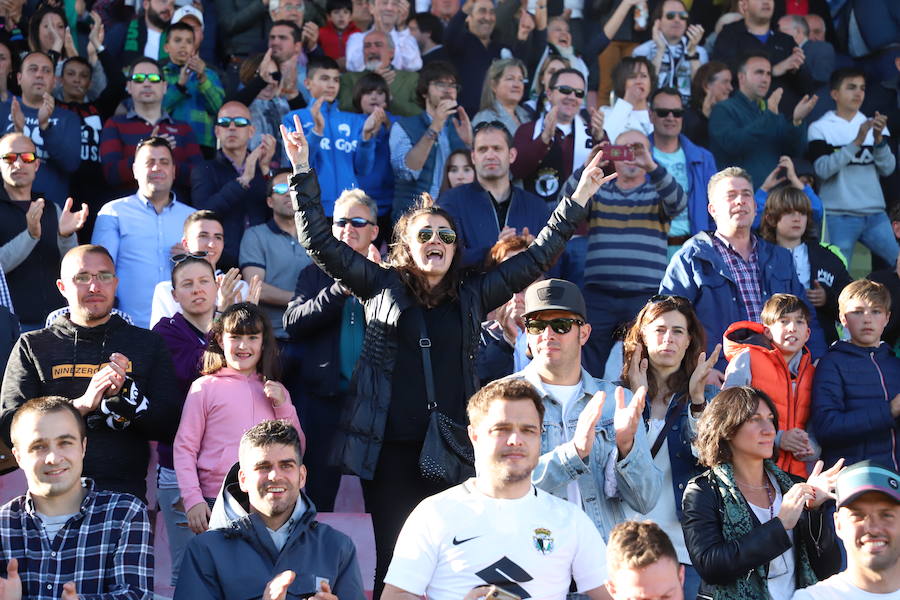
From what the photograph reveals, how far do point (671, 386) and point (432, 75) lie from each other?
4259mm

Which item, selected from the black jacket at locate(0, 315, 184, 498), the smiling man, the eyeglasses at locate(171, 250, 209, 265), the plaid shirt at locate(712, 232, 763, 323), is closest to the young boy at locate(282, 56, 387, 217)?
the eyeglasses at locate(171, 250, 209, 265)

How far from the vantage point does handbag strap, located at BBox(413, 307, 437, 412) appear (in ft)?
17.9

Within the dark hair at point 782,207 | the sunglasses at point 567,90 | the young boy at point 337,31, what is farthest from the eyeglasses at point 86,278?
the young boy at point 337,31

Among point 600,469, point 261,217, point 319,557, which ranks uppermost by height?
point 261,217

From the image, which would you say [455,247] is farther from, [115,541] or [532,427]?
[115,541]

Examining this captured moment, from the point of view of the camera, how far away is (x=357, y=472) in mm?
5371

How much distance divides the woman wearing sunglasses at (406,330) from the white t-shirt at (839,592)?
1.67 meters

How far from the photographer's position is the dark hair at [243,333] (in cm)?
604

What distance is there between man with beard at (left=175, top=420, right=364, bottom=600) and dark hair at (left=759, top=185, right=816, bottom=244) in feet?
13.1

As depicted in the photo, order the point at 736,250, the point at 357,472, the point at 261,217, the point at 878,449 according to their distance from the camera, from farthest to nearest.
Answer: the point at 261,217
the point at 736,250
the point at 878,449
the point at 357,472

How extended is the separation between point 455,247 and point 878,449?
94.0 inches

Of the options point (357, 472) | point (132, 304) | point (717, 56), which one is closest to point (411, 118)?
point (132, 304)

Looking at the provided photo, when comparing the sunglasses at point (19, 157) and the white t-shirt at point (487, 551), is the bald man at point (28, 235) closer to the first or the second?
the sunglasses at point (19, 157)

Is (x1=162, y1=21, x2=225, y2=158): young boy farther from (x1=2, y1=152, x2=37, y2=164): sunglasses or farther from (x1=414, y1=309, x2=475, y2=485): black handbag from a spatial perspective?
(x1=414, y1=309, x2=475, y2=485): black handbag
